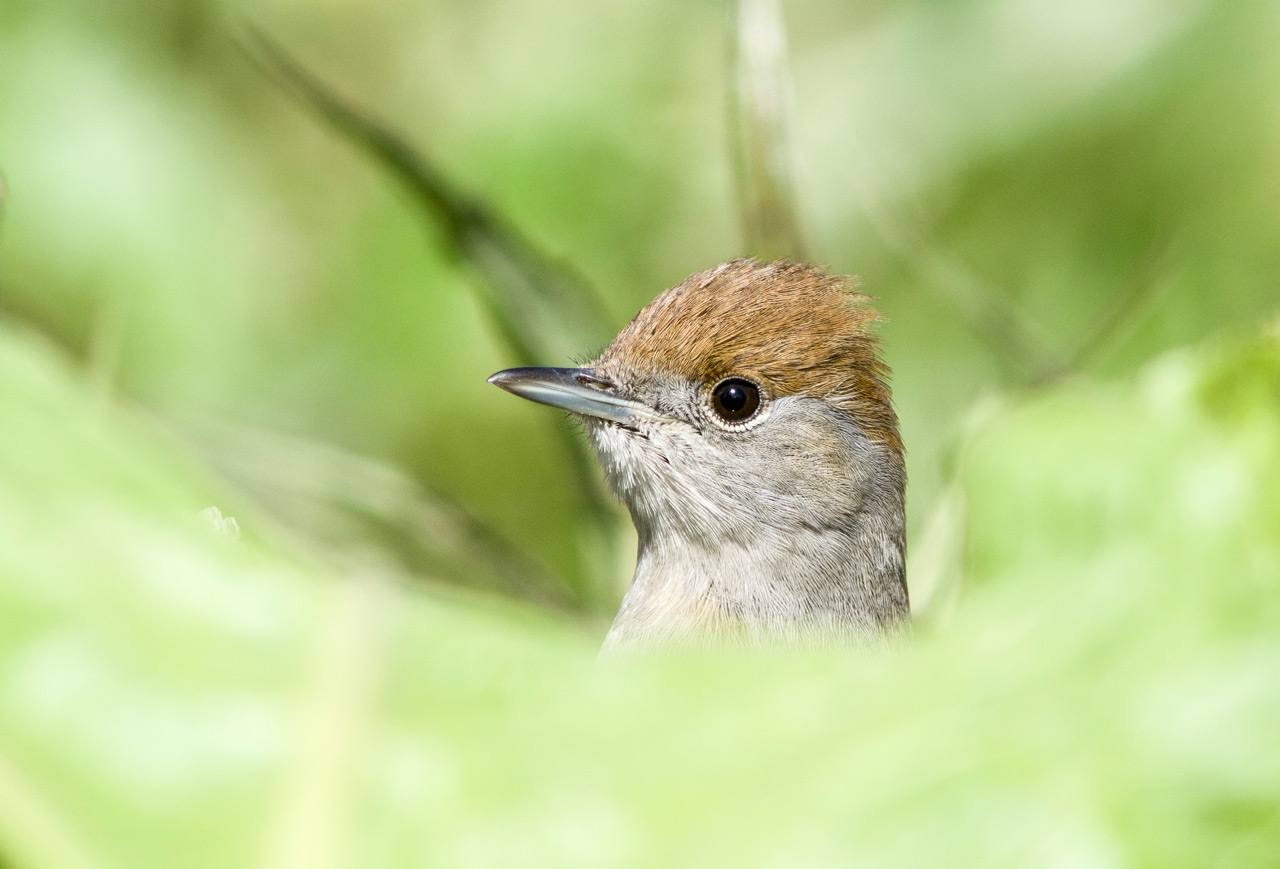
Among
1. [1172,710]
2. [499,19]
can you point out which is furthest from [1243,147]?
[1172,710]

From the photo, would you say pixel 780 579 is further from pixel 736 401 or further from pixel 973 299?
pixel 973 299

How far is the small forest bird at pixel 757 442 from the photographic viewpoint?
5.94ft

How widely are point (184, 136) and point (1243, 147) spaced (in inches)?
33.3

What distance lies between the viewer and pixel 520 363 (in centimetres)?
117

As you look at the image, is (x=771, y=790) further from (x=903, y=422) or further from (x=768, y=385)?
(x=768, y=385)

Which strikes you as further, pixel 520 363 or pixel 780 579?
pixel 780 579

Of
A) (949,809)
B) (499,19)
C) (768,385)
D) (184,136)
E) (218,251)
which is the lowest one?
(949,809)

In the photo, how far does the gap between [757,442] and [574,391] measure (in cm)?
32

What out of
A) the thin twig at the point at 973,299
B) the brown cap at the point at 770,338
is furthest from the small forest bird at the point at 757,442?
the thin twig at the point at 973,299

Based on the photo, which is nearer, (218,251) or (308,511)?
(308,511)

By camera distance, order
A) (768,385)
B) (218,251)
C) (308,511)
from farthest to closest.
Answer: (768,385) → (218,251) → (308,511)

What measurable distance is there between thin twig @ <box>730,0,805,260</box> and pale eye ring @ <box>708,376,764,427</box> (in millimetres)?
943

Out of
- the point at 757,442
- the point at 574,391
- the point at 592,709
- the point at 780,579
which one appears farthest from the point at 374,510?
the point at 757,442

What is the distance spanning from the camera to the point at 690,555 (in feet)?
5.98
